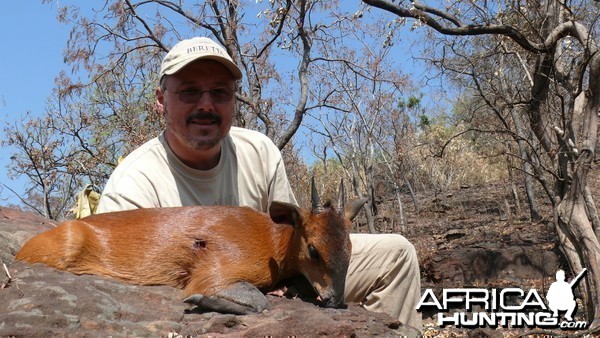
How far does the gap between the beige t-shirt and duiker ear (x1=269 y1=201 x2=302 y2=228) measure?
2.93ft

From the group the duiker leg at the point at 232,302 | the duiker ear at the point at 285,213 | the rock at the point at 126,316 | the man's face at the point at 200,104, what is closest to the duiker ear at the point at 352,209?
the duiker ear at the point at 285,213

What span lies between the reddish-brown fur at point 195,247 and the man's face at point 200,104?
771 mm

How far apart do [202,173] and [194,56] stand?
0.94m

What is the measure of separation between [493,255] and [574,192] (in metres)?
6.68

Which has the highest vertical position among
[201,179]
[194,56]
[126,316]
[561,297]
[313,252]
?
[194,56]

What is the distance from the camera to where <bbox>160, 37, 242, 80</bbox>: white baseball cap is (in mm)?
5168

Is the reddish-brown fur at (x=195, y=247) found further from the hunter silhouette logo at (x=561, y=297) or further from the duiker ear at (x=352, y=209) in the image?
the hunter silhouette logo at (x=561, y=297)

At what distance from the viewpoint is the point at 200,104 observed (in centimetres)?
529

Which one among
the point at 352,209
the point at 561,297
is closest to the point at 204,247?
the point at 352,209

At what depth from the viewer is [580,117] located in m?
9.82

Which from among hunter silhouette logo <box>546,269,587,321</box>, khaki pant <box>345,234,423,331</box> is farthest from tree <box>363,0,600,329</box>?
khaki pant <box>345,234,423,331</box>

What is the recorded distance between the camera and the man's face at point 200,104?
5285 mm

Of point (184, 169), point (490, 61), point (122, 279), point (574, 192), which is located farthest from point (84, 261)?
point (490, 61)

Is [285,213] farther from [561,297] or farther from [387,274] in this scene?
[561,297]
